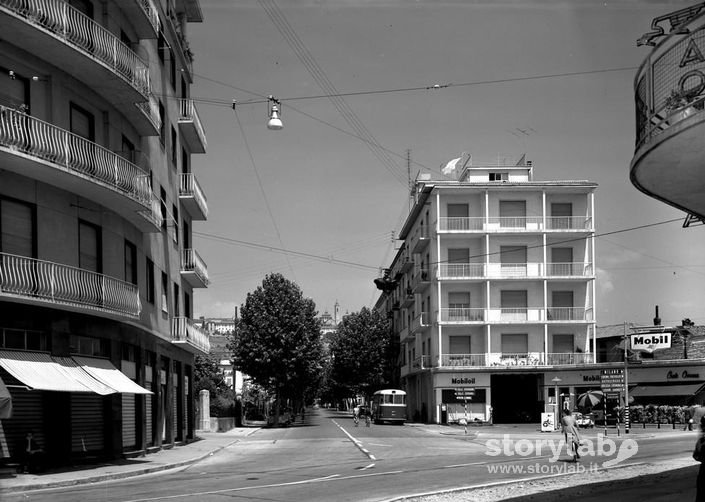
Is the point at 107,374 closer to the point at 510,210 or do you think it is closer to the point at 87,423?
the point at 87,423

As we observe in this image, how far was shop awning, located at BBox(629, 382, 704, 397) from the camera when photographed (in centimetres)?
5759

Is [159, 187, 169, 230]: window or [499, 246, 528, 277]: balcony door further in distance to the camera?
[499, 246, 528, 277]: balcony door

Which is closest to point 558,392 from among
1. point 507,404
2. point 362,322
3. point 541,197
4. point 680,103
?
point 507,404

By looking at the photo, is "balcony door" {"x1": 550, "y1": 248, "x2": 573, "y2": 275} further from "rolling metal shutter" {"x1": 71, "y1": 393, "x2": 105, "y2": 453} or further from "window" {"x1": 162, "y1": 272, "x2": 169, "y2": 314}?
"rolling metal shutter" {"x1": 71, "y1": 393, "x2": 105, "y2": 453}

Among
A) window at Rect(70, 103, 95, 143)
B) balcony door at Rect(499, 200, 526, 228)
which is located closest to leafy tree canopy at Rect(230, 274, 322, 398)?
balcony door at Rect(499, 200, 526, 228)

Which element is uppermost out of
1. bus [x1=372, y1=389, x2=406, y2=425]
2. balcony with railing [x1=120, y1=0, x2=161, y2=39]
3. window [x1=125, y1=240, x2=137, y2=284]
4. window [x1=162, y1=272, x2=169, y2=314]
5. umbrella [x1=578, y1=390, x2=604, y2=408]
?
balcony with railing [x1=120, y1=0, x2=161, y2=39]

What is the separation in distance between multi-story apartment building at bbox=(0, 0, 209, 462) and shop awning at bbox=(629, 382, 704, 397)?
38.5 meters

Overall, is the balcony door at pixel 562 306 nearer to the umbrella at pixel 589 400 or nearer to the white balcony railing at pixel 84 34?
the umbrella at pixel 589 400

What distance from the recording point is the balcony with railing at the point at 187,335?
35000mm

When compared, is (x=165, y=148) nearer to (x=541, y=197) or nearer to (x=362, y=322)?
(x=541, y=197)

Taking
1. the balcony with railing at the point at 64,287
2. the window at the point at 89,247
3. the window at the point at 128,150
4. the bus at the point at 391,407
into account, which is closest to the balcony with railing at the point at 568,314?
the bus at the point at 391,407

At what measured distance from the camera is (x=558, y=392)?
201 feet

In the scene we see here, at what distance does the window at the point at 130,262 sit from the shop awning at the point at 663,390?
1667 inches

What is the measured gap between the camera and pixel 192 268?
38.8m
